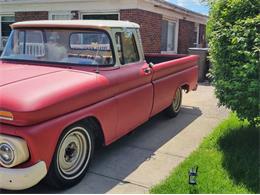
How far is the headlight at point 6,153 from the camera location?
11.7 feet

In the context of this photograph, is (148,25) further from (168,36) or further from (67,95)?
(67,95)

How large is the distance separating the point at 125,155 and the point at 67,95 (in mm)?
1687

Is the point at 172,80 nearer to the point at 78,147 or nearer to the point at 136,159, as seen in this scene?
the point at 136,159

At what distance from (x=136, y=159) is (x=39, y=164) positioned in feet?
5.95

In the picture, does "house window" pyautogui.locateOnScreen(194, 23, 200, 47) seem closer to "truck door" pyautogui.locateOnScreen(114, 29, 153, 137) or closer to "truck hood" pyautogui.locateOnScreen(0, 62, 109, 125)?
"truck door" pyautogui.locateOnScreen(114, 29, 153, 137)

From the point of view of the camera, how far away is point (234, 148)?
541 centimetres

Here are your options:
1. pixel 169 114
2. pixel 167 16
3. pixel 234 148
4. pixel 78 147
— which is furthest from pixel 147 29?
pixel 78 147

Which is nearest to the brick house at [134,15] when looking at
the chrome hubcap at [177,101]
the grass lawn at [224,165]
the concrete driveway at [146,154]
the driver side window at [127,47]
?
the chrome hubcap at [177,101]

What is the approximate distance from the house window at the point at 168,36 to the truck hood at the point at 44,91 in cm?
1155

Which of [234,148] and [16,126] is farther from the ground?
[16,126]

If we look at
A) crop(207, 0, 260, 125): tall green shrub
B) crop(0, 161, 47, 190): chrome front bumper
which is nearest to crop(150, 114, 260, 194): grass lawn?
crop(207, 0, 260, 125): tall green shrub

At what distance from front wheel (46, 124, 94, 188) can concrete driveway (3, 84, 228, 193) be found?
12 cm

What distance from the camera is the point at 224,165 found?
191 inches

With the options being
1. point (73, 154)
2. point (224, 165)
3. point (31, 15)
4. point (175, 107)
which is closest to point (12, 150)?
point (73, 154)
